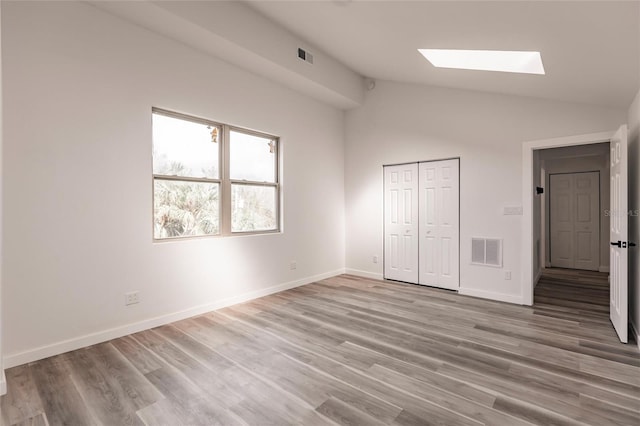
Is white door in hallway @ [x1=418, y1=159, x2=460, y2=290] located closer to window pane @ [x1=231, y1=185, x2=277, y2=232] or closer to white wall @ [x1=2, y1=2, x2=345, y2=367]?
window pane @ [x1=231, y1=185, x2=277, y2=232]

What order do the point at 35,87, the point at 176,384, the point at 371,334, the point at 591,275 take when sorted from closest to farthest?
1. the point at 176,384
2. the point at 35,87
3. the point at 371,334
4. the point at 591,275

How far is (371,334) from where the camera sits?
10.6 feet

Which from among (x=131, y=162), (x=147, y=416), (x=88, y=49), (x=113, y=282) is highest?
(x=88, y=49)

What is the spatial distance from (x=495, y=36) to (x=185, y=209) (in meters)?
3.70

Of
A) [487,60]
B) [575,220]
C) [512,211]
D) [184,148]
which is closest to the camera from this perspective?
[487,60]

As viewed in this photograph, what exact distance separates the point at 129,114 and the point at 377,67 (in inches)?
139

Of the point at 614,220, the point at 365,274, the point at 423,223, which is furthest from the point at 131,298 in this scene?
the point at 614,220

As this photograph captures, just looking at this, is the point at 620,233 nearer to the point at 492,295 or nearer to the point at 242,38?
the point at 492,295

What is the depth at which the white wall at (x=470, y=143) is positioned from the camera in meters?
4.14

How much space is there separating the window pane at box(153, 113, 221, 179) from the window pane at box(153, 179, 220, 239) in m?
0.15

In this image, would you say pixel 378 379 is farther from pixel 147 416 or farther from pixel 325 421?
pixel 147 416

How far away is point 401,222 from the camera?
5.47 m

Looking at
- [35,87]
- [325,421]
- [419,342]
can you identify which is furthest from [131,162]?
[419,342]

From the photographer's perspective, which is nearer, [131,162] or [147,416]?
[147,416]
